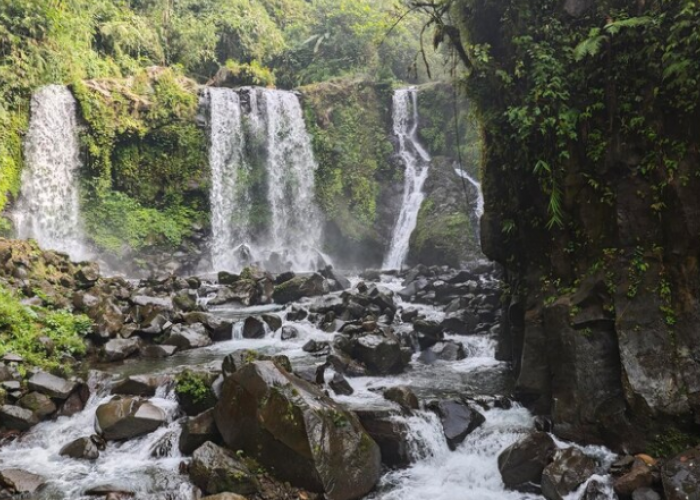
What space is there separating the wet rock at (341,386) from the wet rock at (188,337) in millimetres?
4741

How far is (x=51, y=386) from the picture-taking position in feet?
26.4

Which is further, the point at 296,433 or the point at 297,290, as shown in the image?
the point at 297,290

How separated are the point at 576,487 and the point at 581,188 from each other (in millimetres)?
3913

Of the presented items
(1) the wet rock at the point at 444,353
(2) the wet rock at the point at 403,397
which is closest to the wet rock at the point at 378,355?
(1) the wet rock at the point at 444,353

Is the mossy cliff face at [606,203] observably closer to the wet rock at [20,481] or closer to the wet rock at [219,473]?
the wet rock at [219,473]

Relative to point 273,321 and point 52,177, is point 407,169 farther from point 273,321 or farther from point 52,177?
point 52,177

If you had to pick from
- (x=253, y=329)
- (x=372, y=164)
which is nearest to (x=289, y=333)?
(x=253, y=329)

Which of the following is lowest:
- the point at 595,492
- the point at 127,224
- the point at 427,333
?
the point at 595,492

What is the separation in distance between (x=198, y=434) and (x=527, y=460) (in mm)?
4283

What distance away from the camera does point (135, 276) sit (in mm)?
21406

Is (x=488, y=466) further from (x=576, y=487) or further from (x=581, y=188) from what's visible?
(x=581, y=188)

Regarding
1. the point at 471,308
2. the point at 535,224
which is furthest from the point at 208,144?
the point at 535,224

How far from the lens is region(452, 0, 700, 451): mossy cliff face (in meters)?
6.04

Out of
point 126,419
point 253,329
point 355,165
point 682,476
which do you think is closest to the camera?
point 682,476
